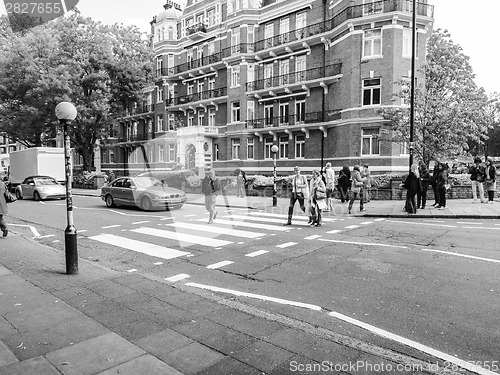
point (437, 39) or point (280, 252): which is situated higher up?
point (437, 39)

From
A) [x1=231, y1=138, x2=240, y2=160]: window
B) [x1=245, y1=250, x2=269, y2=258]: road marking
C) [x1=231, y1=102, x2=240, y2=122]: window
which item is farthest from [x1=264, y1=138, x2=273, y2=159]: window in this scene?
[x1=245, y1=250, x2=269, y2=258]: road marking

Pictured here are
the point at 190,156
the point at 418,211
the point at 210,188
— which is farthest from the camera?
the point at 190,156

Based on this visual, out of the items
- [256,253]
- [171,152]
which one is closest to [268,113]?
[171,152]

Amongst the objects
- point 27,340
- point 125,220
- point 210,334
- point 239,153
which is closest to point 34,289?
point 27,340

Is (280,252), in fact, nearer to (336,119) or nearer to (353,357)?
(353,357)

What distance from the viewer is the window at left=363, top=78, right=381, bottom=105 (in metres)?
26.4

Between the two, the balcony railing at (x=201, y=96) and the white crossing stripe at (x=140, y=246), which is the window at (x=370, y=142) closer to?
the balcony railing at (x=201, y=96)

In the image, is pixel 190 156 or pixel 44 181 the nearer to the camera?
pixel 44 181

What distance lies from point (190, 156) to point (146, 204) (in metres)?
23.8

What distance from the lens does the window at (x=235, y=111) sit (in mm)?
36344

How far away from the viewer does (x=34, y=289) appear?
217 inches

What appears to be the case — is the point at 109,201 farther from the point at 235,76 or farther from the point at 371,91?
→ the point at 235,76

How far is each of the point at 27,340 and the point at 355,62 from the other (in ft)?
89.9

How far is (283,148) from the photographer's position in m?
32.9
